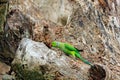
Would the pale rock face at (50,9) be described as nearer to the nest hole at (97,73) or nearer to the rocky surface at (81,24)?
the rocky surface at (81,24)

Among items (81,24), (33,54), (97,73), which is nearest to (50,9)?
(81,24)

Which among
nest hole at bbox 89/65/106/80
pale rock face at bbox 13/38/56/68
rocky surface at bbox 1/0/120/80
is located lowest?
nest hole at bbox 89/65/106/80

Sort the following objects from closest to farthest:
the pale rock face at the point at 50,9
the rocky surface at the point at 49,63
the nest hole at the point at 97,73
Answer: the nest hole at the point at 97,73
the rocky surface at the point at 49,63
the pale rock face at the point at 50,9

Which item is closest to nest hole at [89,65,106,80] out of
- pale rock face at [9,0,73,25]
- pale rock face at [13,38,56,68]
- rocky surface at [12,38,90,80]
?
rocky surface at [12,38,90,80]

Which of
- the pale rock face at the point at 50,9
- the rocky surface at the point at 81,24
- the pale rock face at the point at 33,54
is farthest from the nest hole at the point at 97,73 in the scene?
the pale rock face at the point at 50,9

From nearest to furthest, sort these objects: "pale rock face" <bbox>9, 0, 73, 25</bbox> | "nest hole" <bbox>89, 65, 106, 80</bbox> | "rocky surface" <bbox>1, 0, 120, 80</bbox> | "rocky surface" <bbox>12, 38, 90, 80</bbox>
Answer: "nest hole" <bbox>89, 65, 106, 80</bbox> → "rocky surface" <bbox>12, 38, 90, 80</bbox> → "rocky surface" <bbox>1, 0, 120, 80</bbox> → "pale rock face" <bbox>9, 0, 73, 25</bbox>

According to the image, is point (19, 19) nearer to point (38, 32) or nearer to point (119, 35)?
point (38, 32)

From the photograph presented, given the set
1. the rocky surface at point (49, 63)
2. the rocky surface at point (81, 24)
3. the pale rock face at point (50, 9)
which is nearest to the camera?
the rocky surface at point (49, 63)

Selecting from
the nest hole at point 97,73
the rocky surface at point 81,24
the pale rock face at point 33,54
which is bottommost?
the nest hole at point 97,73

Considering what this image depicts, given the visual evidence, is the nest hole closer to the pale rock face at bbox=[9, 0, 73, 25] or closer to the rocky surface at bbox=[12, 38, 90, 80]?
the rocky surface at bbox=[12, 38, 90, 80]

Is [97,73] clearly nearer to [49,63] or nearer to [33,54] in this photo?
[49,63]
